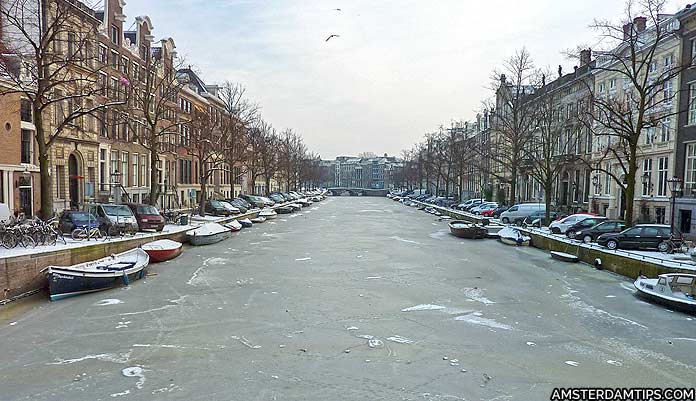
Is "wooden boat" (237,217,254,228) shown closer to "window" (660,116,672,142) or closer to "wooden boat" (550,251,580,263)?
"wooden boat" (550,251,580,263)

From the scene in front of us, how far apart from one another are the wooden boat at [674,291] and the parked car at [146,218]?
2359 centimetres

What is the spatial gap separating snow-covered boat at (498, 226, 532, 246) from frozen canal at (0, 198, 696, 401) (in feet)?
34.2

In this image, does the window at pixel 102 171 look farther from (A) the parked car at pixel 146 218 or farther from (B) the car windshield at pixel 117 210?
(B) the car windshield at pixel 117 210

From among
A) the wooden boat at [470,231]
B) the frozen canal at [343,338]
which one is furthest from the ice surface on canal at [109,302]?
the wooden boat at [470,231]

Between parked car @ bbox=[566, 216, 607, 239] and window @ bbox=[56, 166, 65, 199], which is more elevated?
window @ bbox=[56, 166, 65, 199]

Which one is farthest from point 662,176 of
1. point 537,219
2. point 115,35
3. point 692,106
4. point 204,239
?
point 115,35

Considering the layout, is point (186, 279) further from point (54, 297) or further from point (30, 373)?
point (30, 373)

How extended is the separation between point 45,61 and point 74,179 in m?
16.3

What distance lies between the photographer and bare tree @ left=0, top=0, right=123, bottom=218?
21.8 m

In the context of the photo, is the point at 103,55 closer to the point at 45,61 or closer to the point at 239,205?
the point at 239,205

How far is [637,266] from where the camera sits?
20109mm

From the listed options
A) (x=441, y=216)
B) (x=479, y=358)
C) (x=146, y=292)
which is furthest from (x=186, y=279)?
(x=441, y=216)

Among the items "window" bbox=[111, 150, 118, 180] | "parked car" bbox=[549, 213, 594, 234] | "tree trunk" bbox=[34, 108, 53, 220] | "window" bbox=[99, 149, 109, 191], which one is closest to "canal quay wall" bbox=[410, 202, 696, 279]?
"parked car" bbox=[549, 213, 594, 234]

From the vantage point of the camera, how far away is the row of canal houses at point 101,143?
95.9 feet
